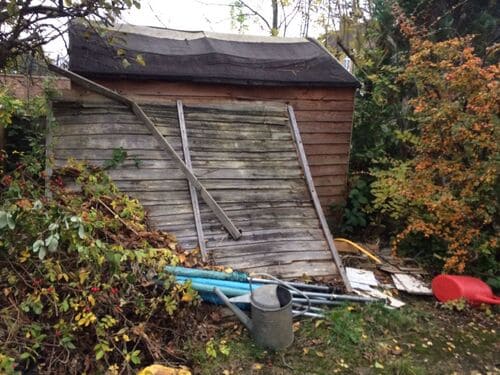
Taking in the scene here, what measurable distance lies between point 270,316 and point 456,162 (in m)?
3.06

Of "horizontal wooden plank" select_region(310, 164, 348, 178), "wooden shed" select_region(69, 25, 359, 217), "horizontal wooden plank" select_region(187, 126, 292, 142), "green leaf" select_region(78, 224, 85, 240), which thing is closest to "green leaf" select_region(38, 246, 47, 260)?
"green leaf" select_region(78, 224, 85, 240)

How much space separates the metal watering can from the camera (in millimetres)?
2951

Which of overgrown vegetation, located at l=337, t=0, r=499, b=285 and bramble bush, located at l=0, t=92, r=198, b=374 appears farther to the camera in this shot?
overgrown vegetation, located at l=337, t=0, r=499, b=285

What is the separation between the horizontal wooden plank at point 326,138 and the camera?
5.90 m

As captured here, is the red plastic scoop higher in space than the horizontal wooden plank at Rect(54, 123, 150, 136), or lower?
lower

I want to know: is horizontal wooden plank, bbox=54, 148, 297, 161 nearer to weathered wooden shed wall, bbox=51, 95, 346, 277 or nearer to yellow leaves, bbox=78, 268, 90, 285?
weathered wooden shed wall, bbox=51, 95, 346, 277

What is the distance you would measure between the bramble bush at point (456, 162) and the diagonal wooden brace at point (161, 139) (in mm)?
2329

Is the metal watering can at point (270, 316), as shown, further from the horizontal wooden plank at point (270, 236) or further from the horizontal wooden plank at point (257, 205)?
the horizontal wooden plank at point (257, 205)

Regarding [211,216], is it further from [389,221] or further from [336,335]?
[389,221]

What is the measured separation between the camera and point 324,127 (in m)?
6.00

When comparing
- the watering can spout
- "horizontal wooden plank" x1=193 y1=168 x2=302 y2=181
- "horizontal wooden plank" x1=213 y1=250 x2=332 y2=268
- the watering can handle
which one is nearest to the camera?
the watering can spout

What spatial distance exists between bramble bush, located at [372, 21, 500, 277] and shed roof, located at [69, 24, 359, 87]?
1.50 meters

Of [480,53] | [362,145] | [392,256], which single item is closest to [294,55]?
[362,145]

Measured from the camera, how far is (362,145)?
6895 millimetres
